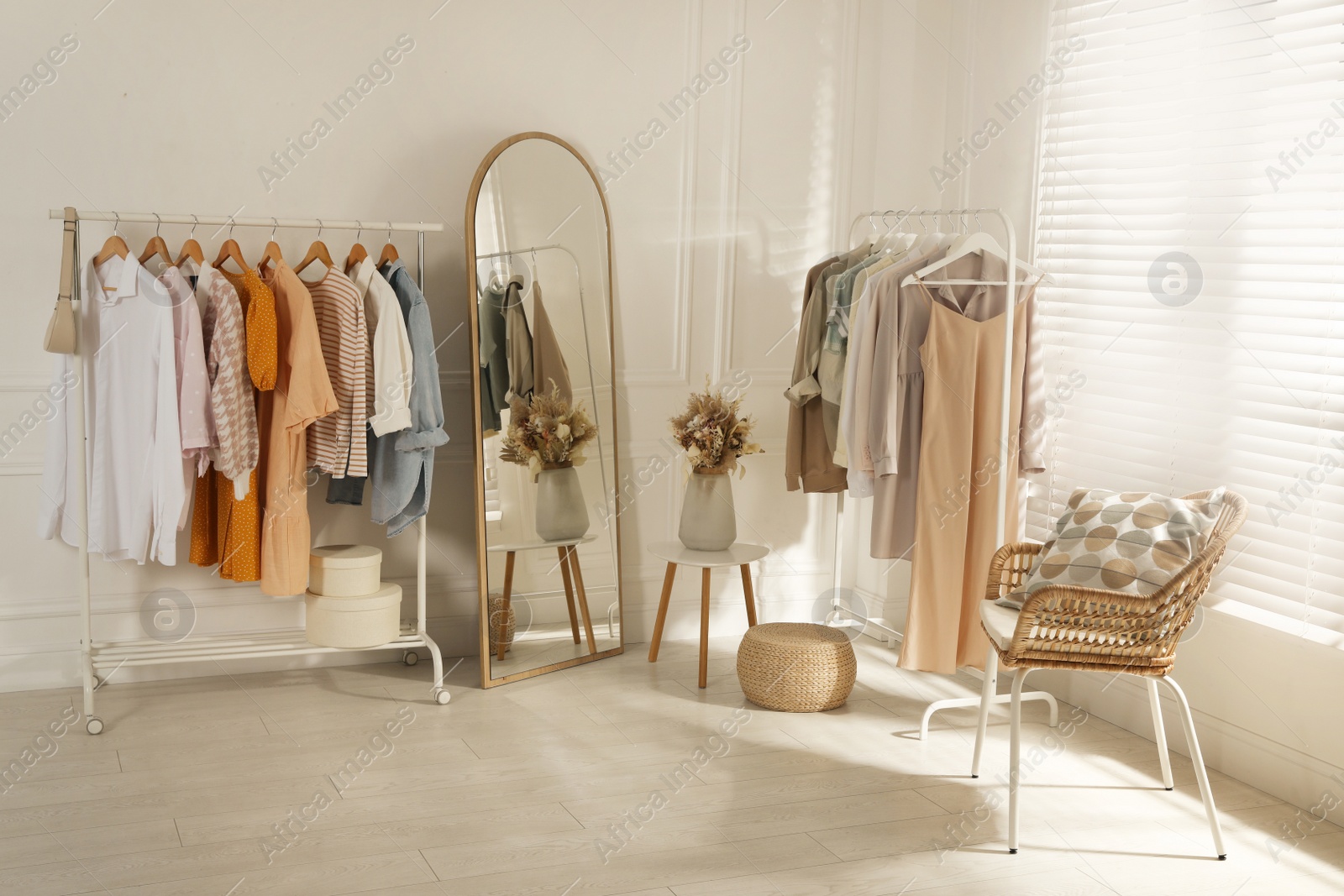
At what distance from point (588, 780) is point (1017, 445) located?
1639 millimetres

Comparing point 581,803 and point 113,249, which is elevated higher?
point 113,249

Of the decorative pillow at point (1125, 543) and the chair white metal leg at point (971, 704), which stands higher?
the decorative pillow at point (1125, 543)

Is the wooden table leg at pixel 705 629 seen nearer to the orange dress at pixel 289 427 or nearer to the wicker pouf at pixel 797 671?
the wicker pouf at pixel 797 671

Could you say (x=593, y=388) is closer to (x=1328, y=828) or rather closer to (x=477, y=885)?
(x=477, y=885)

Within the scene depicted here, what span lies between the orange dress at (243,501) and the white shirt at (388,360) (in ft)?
0.96

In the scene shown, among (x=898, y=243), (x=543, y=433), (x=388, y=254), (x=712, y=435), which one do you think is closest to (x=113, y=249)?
(x=388, y=254)

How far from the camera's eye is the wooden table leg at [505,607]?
371 centimetres

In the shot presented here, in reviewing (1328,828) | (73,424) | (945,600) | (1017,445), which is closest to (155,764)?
(73,424)

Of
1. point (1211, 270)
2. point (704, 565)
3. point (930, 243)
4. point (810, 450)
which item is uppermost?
point (930, 243)

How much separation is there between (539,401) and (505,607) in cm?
72

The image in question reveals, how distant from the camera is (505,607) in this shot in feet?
12.2

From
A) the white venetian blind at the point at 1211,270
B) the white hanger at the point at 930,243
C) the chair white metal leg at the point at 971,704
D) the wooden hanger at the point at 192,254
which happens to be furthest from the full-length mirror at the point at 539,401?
the white venetian blind at the point at 1211,270

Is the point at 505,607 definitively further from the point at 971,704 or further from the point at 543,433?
the point at 971,704

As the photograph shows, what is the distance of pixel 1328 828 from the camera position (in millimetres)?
2717
